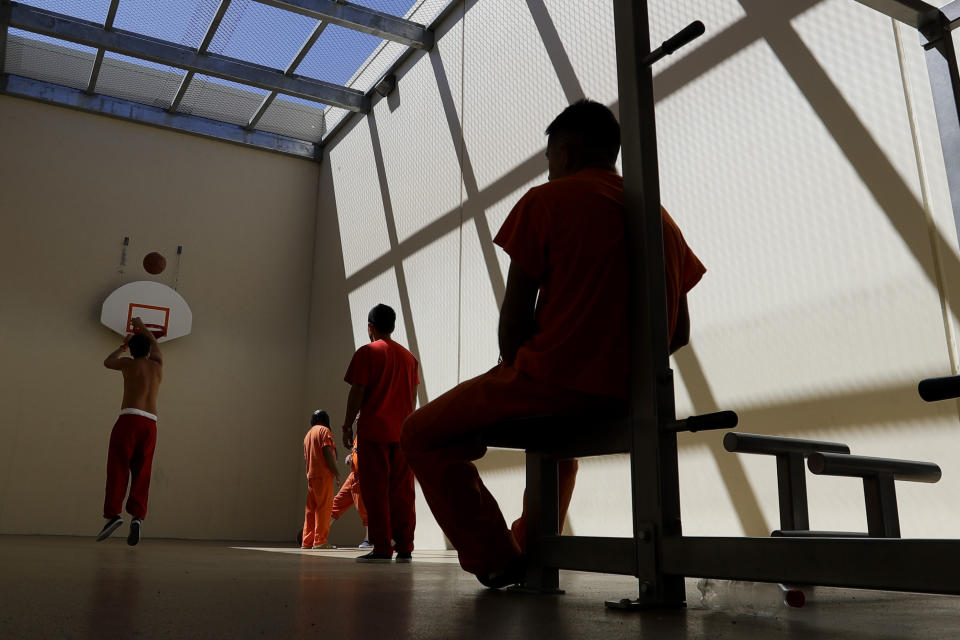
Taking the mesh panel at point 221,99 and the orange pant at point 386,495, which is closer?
the orange pant at point 386,495

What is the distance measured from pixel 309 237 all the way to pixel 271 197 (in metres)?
0.67

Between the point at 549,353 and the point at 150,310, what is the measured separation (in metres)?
7.93

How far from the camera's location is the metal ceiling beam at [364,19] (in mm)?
7277

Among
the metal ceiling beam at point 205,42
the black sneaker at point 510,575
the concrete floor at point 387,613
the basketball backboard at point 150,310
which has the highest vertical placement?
the metal ceiling beam at point 205,42

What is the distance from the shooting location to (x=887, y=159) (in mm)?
3572

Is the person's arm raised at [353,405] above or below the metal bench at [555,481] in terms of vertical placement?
above

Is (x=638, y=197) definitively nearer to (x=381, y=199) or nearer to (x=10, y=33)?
(x=381, y=199)

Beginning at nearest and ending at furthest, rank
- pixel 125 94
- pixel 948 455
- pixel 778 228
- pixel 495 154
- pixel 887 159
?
pixel 948 455 → pixel 887 159 → pixel 778 228 → pixel 495 154 → pixel 125 94

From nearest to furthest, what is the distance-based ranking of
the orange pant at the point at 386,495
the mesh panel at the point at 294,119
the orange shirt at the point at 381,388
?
the orange pant at the point at 386,495 < the orange shirt at the point at 381,388 < the mesh panel at the point at 294,119

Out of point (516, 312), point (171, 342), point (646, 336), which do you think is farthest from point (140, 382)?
point (646, 336)

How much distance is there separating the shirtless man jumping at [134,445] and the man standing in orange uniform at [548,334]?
402 centimetres

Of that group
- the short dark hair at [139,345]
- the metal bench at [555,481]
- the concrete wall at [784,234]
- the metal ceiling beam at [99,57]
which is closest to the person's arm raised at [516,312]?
the metal bench at [555,481]

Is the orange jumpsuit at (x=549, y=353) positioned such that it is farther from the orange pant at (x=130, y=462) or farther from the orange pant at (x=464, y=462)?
the orange pant at (x=130, y=462)

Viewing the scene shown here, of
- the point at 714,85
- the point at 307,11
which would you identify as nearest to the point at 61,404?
the point at 307,11
